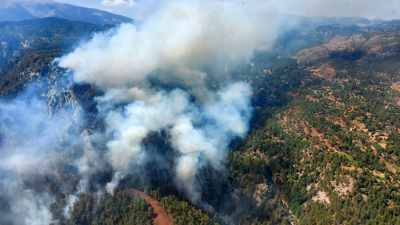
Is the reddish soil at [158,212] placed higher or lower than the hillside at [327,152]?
lower

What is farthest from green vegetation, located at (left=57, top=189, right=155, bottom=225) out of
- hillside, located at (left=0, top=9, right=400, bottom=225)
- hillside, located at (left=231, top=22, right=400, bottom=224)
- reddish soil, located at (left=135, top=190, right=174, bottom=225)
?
hillside, located at (left=231, top=22, right=400, bottom=224)

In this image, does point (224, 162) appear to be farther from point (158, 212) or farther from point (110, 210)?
point (110, 210)

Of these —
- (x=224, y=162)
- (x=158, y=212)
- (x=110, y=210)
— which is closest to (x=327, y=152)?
(x=224, y=162)

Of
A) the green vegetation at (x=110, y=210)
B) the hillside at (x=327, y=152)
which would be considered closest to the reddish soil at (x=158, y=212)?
the green vegetation at (x=110, y=210)

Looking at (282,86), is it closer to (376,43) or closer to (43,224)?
(376,43)

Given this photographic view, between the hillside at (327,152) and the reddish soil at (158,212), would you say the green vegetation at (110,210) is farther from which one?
the hillside at (327,152)

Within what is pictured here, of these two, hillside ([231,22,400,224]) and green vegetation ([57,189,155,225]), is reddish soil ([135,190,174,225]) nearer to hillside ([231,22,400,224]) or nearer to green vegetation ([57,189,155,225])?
green vegetation ([57,189,155,225])

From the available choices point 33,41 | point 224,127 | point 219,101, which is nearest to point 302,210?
point 224,127

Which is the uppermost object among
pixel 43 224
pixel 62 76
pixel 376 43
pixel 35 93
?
pixel 376 43
